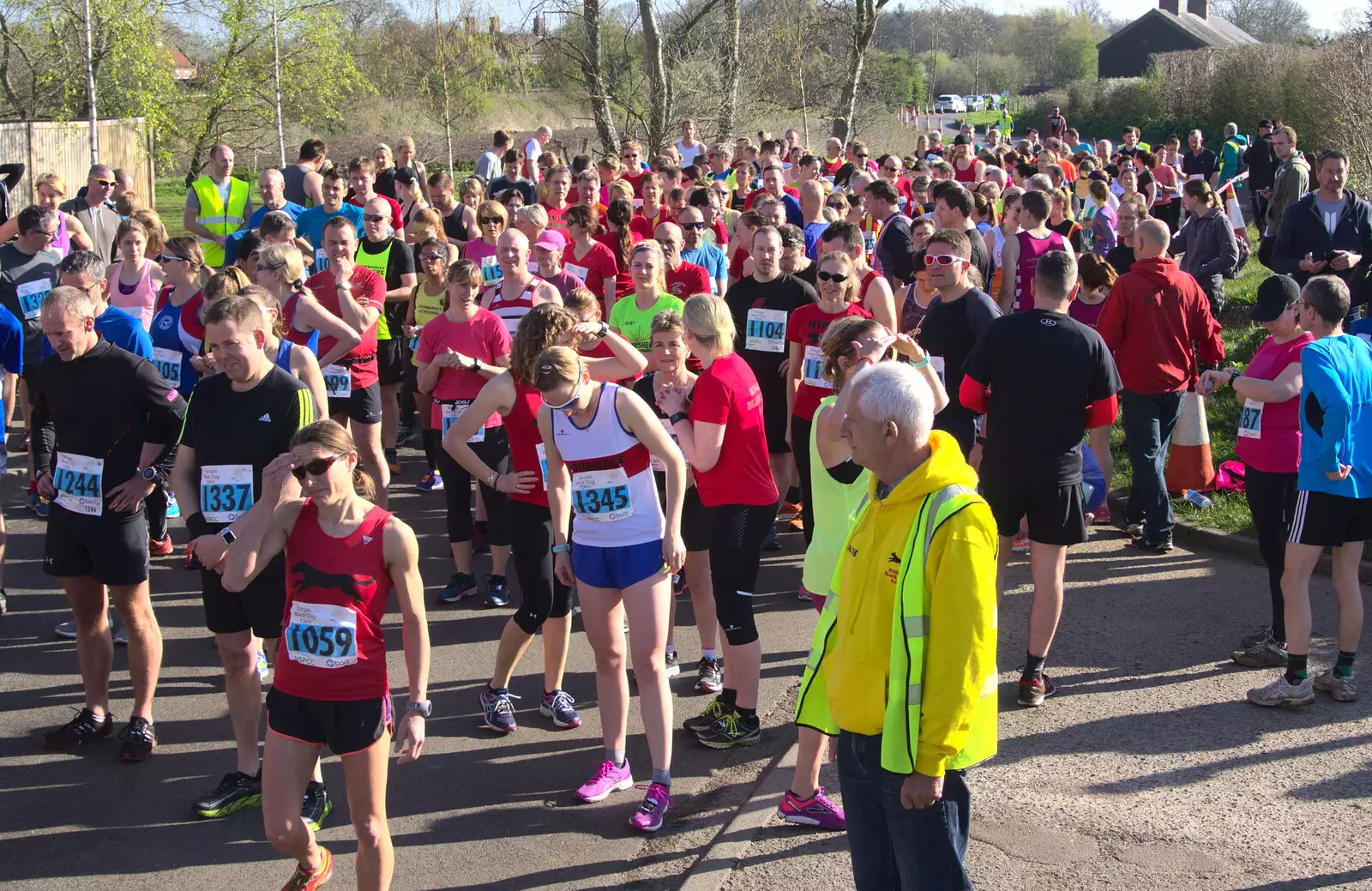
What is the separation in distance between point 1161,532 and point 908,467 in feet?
17.6

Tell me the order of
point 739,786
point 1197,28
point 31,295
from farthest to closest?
point 1197,28
point 31,295
point 739,786

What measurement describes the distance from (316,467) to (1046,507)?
131 inches

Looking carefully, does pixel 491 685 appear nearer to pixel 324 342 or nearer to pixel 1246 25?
pixel 324 342

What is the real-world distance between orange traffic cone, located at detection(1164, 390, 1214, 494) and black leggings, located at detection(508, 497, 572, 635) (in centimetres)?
503

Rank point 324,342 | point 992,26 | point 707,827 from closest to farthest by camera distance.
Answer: point 707,827 → point 324,342 → point 992,26

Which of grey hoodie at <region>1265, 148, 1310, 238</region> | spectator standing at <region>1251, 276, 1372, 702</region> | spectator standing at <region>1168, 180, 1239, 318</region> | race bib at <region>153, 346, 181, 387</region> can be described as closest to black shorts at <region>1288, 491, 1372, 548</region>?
spectator standing at <region>1251, 276, 1372, 702</region>

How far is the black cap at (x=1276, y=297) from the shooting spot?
19.6 ft

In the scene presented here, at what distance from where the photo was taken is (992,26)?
96.3 m

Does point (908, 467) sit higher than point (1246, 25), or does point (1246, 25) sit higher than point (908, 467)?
point (1246, 25)

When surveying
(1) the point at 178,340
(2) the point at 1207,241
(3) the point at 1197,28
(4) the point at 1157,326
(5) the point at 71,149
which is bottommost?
(1) the point at 178,340

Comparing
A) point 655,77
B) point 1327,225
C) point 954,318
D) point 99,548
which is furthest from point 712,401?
point 655,77

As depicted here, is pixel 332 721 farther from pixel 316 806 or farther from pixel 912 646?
pixel 912 646

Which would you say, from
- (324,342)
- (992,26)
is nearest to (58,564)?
(324,342)

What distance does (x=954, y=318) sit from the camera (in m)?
6.91
